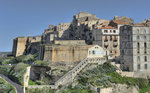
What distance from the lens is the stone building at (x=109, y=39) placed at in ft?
177

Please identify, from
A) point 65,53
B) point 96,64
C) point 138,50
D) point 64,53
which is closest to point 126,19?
point 138,50

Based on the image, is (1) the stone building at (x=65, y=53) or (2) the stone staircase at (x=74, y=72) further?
(1) the stone building at (x=65, y=53)

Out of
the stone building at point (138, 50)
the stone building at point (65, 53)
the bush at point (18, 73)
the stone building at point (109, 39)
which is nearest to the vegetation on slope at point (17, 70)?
the bush at point (18, 73)

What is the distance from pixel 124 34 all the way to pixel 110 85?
14257 mm

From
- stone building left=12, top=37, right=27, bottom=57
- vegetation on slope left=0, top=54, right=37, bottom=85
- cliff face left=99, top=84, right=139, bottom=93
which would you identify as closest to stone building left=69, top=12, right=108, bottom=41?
vegetation on slope left=0, top=54, right=37, bottom=85

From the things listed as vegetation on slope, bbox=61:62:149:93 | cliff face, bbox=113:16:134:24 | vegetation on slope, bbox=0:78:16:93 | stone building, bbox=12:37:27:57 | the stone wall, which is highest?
cliff face, bbox=113:16:134:24

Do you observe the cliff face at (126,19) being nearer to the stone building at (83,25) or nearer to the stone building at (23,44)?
the stone building at (83,25)

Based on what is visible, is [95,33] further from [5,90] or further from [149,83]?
[5,90]

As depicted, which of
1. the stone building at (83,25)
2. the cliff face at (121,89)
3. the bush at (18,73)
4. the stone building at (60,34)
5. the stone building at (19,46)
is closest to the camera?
the cliff face at (121,89)

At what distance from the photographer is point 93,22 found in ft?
213

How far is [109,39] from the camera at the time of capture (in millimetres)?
54406

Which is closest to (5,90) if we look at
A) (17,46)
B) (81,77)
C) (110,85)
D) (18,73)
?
(18,73)

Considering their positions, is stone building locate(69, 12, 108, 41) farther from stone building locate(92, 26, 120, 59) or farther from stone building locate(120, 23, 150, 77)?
stone building locate(120, 23, 150, 77)

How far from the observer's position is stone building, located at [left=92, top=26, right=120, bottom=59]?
177 ft
